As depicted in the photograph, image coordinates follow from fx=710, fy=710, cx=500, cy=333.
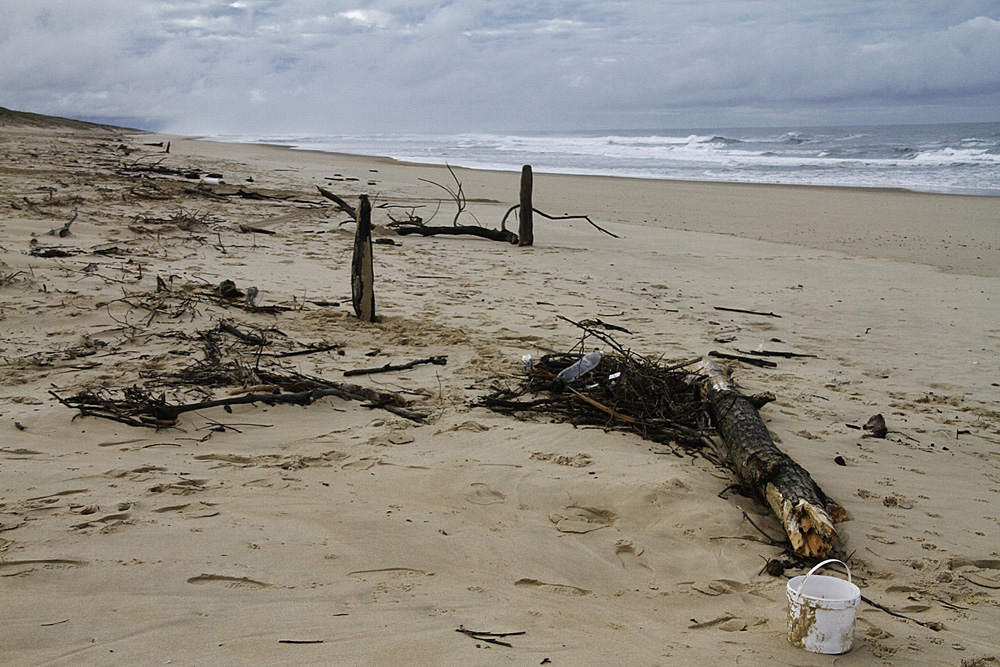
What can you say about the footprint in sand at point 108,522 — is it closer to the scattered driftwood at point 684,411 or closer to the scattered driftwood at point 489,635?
the scattered driftwood at point 489,635

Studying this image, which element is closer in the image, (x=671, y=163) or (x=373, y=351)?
(x=373, y=351)

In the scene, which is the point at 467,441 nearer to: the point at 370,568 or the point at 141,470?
the point at 370,568

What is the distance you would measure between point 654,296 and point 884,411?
3412 millimetres

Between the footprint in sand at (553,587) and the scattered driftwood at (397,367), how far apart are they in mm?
2305

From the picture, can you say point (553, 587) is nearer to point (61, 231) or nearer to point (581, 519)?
point (581, 519)

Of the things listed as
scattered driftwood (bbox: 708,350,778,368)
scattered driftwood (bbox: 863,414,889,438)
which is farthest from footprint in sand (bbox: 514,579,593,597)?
scattered driftwood (bbox: 708,350,778,368)

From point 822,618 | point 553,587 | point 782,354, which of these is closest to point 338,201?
point 782,354

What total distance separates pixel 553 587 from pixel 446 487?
834 mm

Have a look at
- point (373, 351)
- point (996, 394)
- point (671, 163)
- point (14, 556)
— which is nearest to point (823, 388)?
point (996, 394)

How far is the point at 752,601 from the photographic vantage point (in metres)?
2.62

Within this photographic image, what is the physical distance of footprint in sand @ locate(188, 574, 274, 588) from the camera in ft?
7.79

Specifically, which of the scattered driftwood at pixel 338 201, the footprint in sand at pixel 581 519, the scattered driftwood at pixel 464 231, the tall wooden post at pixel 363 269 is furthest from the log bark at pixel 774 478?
the scattered driftwood at pixel 464 231

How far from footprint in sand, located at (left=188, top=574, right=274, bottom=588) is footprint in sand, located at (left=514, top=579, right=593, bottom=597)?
0.89 meters

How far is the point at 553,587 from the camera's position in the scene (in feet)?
8.60
